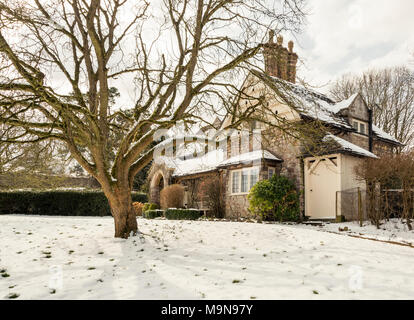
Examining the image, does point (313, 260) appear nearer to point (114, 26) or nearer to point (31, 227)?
point (114, 26)

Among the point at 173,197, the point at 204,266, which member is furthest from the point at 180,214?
the point at 204,266

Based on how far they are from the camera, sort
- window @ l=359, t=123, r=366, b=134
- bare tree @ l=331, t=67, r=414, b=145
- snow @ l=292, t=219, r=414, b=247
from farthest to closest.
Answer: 1. bare tree @ l=331, t=67, r=414, b=145
2. window @ l=359, t=123, r=366, b=134
3. snow @ l=292, t=219, r=414, b=247

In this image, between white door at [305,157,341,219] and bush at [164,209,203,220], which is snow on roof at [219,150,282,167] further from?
bush at [164,209,203,220]

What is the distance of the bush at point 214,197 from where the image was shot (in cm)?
1895

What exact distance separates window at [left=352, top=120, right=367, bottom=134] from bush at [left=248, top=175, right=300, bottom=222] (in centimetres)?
609

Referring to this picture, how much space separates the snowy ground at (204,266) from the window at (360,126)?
11.1m

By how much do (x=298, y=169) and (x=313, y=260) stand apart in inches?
391

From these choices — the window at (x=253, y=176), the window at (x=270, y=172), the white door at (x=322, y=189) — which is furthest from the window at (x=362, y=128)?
the window at (x=253, y=176)

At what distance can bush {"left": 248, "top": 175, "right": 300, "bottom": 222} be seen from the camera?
15.5 meters

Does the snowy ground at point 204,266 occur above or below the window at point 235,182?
below

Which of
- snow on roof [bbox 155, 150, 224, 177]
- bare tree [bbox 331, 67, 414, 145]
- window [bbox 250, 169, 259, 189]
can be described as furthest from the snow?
bare tree [bbox 331, 67, 414, 145]

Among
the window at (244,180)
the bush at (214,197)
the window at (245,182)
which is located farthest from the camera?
the bush at (214,197)

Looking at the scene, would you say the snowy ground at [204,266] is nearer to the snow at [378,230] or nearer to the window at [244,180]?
the snow at [378,230]
